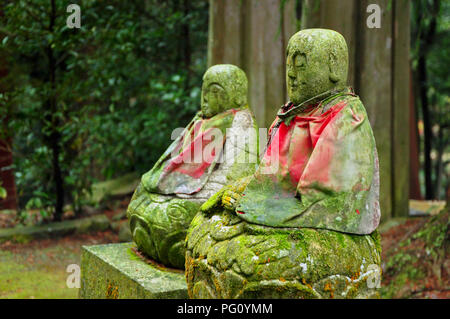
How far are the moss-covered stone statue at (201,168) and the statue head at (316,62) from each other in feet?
3.52

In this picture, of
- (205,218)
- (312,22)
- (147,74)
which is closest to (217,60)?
(312,22)

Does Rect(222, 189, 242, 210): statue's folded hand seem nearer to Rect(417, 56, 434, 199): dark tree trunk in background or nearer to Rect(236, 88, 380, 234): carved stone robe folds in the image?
Rect(236, 88, 380, 234): carved stone robe folds

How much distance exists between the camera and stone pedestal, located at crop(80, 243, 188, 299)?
334 centimetres

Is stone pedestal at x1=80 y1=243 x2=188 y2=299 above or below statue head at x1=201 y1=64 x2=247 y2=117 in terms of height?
below

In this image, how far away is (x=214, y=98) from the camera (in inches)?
150

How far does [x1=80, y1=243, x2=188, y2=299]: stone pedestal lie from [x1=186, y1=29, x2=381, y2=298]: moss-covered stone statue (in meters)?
0.64

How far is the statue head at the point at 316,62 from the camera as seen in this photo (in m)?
2.63

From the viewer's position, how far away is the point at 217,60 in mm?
6145

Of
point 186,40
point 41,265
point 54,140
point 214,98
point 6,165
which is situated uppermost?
point 186,40

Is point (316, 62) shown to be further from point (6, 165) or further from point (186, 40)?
point (6, 165)

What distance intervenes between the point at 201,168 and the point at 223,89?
1.87 feet
